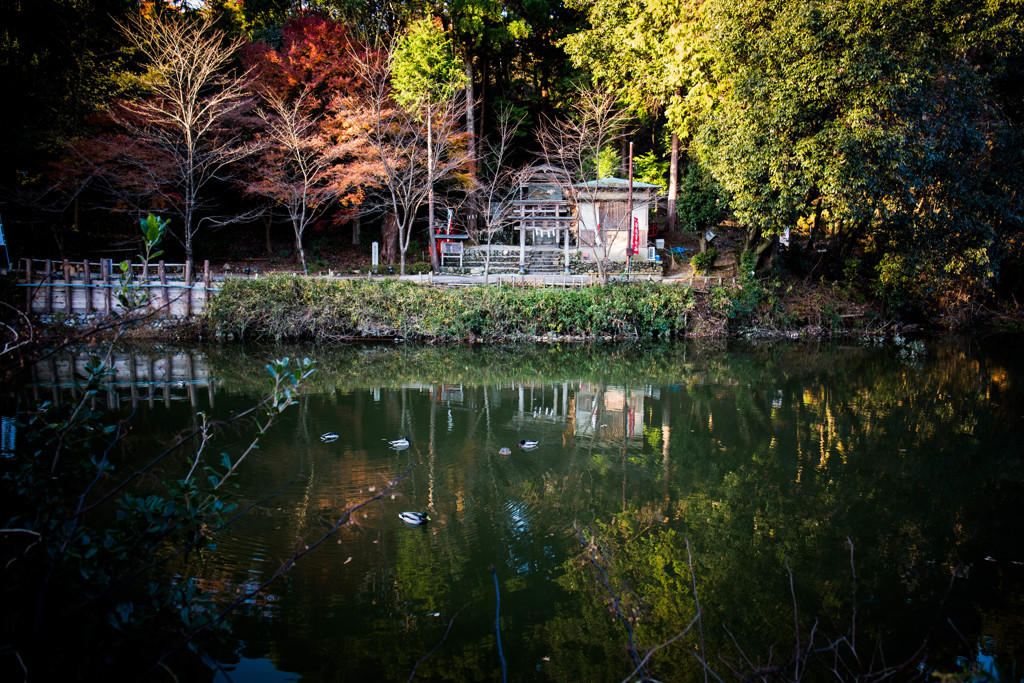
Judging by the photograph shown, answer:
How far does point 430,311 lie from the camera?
1731cm

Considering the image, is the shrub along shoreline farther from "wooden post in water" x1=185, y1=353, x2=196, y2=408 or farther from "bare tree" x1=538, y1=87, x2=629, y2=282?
"bare tree" x1=538, y1=87, x2=629, y2=282

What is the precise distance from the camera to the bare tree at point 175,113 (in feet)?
61.6

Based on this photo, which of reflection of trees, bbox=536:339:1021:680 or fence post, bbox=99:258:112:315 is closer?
reflection of trees, bbox=536:339:1021:680

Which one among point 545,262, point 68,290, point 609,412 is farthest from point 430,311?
point 68,290

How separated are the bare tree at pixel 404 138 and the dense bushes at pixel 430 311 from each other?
3.94 m

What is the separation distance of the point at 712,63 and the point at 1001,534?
18.5 metres

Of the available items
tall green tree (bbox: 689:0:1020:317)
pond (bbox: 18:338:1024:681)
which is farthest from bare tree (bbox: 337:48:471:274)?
pond (bbox: 18:338:1024:681)

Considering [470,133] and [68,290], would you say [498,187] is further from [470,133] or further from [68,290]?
[68,290]

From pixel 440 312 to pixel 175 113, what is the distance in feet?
35.4

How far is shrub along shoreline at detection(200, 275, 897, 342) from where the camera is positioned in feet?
55.7

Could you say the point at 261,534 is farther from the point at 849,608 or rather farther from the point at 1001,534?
the point at 1001,534

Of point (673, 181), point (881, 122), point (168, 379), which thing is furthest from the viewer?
point (673, 181)

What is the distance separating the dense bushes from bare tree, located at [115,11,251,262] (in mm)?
3600

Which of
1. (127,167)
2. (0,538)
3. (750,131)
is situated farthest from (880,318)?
(127,167)
